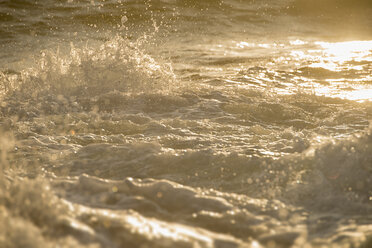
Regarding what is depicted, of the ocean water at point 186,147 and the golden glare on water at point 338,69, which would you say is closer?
the ocean water at point 186,147

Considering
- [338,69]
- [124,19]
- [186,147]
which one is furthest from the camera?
[124,19]

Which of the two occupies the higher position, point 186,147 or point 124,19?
point 124,19

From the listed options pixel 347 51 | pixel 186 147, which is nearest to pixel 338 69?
pixel 347 51

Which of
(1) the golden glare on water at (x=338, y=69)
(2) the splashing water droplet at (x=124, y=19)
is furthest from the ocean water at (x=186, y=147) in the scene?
(2) the splashing water droplet at (x=124, y=19)

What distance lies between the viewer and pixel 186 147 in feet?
12.6

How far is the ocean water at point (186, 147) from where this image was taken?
7.55ft

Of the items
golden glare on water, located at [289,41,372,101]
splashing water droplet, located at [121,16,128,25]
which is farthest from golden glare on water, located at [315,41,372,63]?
splashing water droplet, located at [121,16,128,25]

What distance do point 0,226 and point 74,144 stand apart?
2.08m

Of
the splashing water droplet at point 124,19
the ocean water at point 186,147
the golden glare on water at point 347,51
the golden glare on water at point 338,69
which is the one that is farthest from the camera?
the splashing water droplet at point 124,19

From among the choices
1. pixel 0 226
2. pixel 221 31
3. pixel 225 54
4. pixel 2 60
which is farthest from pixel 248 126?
pixel 221 31

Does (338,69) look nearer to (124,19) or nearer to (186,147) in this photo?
(186,147)

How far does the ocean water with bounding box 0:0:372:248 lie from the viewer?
2.30 meters

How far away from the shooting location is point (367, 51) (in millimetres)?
9422

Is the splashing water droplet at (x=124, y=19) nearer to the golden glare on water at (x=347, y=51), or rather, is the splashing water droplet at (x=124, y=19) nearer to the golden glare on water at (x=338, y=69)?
the golden glare on water at (x=338, y=69)
